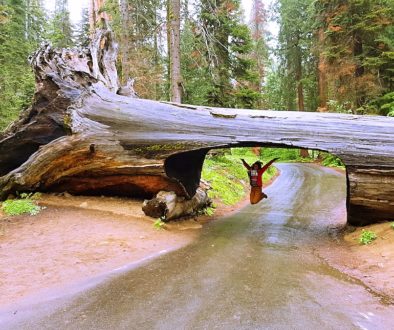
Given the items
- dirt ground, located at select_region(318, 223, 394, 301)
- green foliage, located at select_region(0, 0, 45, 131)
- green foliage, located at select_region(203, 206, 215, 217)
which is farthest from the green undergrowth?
green foliage, located at select_region(0, 0, 45, 131)

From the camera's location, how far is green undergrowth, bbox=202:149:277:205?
14711 mm

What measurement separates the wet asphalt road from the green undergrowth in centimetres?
626

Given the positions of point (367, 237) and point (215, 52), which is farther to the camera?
point (215, 52)

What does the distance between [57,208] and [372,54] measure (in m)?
20.0

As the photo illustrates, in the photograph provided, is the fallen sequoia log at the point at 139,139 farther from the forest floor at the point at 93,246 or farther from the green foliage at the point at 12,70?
the green foliage at the point at 12,70

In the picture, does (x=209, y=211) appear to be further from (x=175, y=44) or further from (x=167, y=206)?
(x=175, y=44)

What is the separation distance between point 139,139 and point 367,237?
20.1 ft

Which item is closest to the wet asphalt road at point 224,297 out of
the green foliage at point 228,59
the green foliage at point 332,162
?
the green foliage at point 228,59

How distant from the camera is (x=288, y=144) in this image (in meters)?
8.58

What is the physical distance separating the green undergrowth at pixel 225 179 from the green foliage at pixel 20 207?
6.72 meters

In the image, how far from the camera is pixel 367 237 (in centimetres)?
779

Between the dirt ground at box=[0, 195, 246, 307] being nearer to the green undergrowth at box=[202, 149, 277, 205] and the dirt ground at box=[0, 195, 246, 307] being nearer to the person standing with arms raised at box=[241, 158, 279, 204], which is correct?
the person standing with arms raised at box=[241, 158, 279, 204]

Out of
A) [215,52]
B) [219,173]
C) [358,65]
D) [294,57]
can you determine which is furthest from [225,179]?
[294,57]

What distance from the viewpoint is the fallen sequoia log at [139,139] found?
821cm
